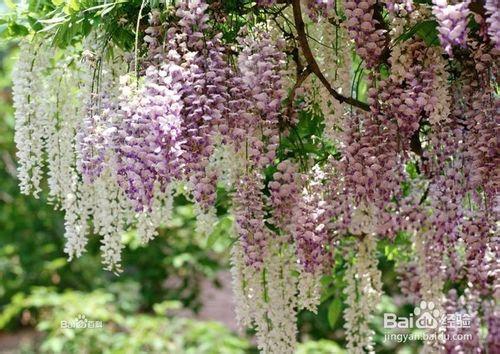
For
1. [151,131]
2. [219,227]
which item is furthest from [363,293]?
[151,131]

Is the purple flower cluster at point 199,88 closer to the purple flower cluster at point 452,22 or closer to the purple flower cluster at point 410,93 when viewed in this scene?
the purple flower cluster at point 410,93

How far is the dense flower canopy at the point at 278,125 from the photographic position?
180 centimetres

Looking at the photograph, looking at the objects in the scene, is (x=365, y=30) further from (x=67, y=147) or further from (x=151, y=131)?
(x=67, y=147)

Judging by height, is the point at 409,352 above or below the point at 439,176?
below

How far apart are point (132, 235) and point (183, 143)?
326cm

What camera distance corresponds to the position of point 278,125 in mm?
2082

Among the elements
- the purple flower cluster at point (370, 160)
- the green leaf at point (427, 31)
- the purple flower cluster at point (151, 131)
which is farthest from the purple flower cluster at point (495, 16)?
the purple flower cluster at point (151, 131)

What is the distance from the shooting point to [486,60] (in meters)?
1.85

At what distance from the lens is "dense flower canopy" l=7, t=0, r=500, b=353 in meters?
1.80

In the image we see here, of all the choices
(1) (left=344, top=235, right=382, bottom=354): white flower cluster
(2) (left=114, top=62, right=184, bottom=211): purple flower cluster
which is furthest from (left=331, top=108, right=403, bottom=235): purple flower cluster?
(1) (left=344, top=235, right=382, bottom=354): white flower cluster

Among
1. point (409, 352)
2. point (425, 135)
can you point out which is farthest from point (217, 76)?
point (409, 352)

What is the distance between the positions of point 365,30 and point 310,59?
0.88ft

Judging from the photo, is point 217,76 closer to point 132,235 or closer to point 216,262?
point 132,235

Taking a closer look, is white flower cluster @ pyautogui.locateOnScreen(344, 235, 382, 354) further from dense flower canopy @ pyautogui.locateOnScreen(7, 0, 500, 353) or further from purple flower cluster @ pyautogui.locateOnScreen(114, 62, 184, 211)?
purple flower cluster @ pyautogui.locateOnScreen(114, 62, 184, 211)
